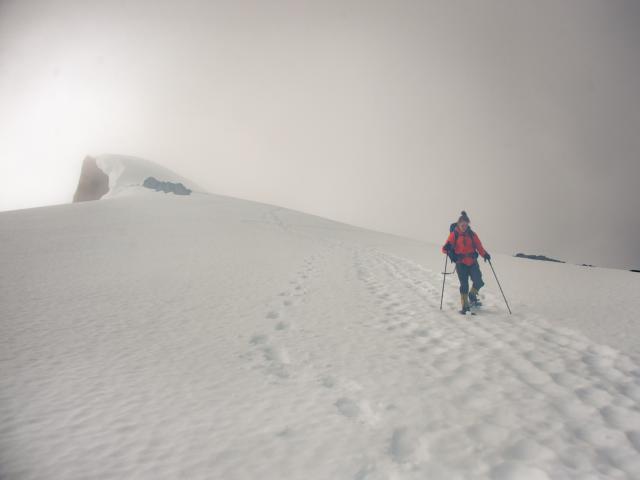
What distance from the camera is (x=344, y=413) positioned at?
148 inches

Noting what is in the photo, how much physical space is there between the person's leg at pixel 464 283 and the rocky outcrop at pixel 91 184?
63.1 metres

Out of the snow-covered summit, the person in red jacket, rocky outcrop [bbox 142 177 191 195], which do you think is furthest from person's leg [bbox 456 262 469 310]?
the snow-covered summit

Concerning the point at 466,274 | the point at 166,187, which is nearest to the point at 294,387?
the point at 466,274

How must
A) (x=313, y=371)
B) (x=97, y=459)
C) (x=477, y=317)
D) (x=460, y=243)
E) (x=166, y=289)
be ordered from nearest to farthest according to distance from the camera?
(x=97, y=459) < (x=313, y=371) < (x=477, y=317) < (x=460, y=243) < (x=166, y=289)

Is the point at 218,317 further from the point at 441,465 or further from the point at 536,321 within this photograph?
the point at 536,321

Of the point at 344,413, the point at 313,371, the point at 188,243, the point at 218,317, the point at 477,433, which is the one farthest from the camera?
the point at 188,243

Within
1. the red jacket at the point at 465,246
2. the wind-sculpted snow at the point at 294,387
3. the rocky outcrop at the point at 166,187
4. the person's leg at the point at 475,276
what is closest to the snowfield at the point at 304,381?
the wind-sculpted snow at the point at 294,387

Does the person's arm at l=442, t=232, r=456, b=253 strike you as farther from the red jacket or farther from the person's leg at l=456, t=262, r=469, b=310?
the person's leg at l=456, t=262, r=469, b=310

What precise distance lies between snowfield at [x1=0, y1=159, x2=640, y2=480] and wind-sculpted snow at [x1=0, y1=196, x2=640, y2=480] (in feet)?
0.08

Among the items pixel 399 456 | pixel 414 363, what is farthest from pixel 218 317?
pixel 399 456

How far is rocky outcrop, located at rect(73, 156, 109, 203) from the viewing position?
190ft

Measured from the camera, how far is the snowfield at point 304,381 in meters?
3.02

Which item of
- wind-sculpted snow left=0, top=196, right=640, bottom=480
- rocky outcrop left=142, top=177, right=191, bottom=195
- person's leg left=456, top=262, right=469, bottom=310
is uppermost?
rocky outcrop left=142, top=177, right=191, bottom=195

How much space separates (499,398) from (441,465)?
1602 mm
